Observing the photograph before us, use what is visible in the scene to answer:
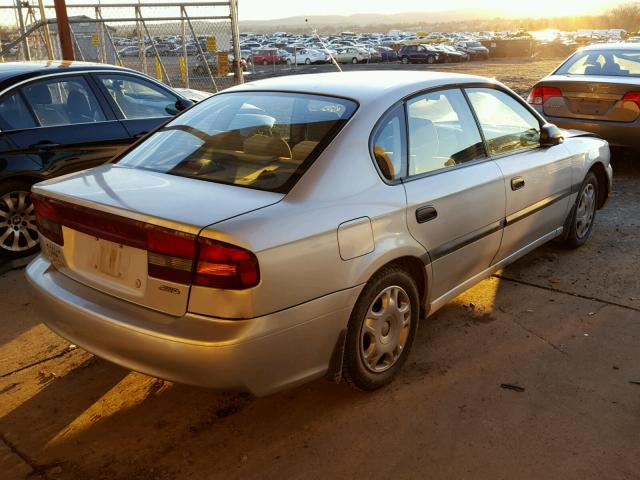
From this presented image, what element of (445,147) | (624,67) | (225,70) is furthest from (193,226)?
(225,70)

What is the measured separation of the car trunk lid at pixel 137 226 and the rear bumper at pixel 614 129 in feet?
19.9

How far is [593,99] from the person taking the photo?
7.64m

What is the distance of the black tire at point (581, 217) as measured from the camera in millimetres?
5238

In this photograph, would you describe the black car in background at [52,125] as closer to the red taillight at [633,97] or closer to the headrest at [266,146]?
the headrest at [266,146]

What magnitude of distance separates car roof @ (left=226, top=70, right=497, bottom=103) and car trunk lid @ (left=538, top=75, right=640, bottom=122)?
4178 millimetres

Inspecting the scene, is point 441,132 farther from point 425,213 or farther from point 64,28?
point 64,28

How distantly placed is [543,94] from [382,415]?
20.0ft

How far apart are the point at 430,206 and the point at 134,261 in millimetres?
1563

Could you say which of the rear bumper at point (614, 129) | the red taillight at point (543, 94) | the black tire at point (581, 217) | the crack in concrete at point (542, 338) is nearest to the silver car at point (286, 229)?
the crack in concrete at point (542, 338)

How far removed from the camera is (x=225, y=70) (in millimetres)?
12367

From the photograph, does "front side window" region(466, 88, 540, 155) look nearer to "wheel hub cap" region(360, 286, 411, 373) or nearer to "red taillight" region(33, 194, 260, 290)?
"wheel hub cap" region(360, 286, 411, 373)

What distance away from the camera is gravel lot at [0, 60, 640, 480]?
2789mm

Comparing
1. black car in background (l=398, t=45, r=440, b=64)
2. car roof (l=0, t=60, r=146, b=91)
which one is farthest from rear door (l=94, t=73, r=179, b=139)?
black car in background (l=398, t=45, r=440, b=64)

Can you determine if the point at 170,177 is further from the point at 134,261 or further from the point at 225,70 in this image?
the point at 225,70
